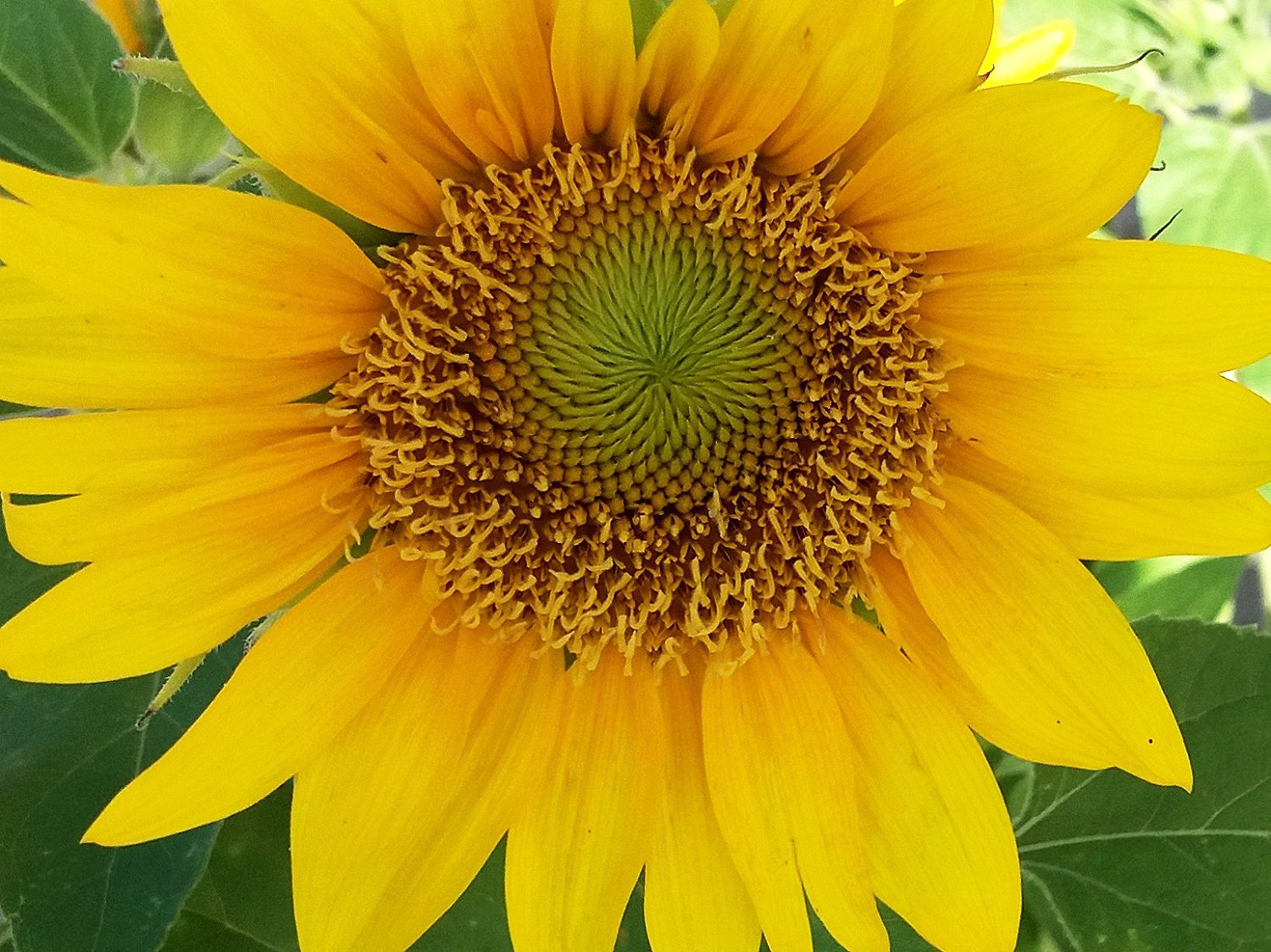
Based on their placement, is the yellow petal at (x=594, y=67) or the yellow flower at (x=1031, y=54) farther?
the yellow flower at (x=1031, y=54)

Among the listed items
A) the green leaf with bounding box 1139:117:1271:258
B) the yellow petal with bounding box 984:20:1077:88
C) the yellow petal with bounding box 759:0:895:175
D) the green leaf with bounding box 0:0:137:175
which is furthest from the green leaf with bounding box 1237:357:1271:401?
the green leaf with bounding box 0:0:137:175

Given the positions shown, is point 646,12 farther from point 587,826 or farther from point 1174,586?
point 1174,586

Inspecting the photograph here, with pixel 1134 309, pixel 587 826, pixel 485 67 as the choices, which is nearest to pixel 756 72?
pixel 485 67

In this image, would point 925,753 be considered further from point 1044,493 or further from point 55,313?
point 55,313

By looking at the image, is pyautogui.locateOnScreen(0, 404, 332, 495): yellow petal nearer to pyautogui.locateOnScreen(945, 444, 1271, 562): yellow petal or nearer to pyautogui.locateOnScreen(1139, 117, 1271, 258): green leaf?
pyautogui.locateOnScreen(945, 444, 1271, 562): yellow petal

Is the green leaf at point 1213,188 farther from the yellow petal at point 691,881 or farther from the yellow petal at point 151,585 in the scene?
the yellow petal at point 151,585

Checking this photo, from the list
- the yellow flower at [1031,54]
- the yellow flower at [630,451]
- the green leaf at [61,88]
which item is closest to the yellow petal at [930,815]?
the yellow flower at [630,451]
